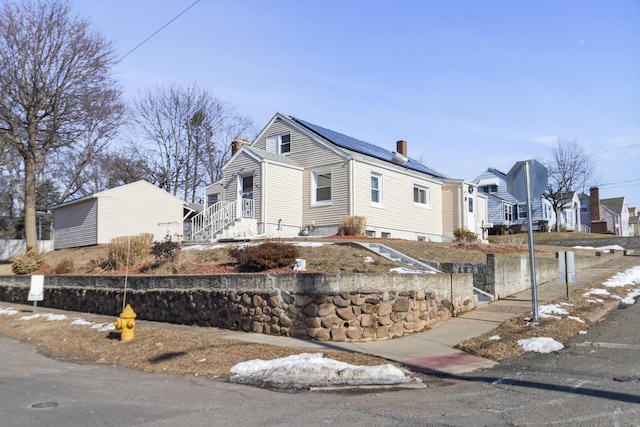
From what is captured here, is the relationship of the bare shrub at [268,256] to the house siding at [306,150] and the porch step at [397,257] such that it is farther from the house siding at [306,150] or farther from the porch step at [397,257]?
the house siding at [306,150]

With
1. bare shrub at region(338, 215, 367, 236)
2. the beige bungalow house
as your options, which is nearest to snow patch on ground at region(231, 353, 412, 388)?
bare shrub at region(338, 215, 367, 236)

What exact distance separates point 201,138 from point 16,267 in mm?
24846

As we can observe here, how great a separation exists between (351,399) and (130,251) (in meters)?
12.5

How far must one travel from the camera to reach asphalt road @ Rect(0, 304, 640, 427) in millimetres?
5461

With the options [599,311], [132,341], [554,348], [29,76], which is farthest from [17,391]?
[29,76]

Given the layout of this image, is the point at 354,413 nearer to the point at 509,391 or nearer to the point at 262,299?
the point at 509,391

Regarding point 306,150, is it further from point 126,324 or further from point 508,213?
point 508,213

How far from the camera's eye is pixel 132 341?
10102mm

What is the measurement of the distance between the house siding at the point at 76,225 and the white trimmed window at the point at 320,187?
1104 centimetres

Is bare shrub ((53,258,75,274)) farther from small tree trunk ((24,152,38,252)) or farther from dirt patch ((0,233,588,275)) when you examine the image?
small tree trunk ((24,152,38,252))

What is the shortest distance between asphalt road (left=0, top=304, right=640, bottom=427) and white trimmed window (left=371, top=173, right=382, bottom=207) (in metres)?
15.9

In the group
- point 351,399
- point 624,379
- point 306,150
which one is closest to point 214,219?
point 306,150

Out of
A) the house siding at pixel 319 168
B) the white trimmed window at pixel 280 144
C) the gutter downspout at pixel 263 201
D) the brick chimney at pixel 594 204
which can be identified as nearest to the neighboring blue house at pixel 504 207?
the brick chimney at pixel 594 204

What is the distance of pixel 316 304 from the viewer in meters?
9.75
